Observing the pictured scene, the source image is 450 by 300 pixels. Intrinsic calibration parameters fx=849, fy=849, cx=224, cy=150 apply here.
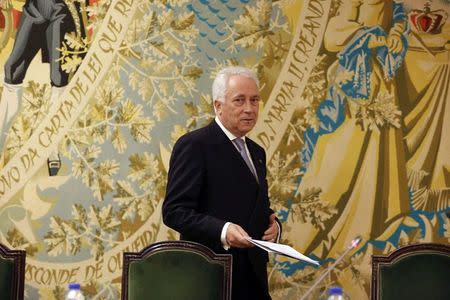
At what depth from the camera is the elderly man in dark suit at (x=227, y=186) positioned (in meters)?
3.28

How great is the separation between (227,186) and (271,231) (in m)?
0.27

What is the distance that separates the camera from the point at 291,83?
14.7 ft

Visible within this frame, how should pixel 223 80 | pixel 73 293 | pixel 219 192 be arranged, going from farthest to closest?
pixel 223 80, pixel 219 192, pixel 73 293

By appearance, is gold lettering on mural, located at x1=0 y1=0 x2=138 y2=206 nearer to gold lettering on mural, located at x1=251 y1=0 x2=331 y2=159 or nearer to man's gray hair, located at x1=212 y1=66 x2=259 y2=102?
gold lettering on mural, located at x1=251 y1=0 x2=331 y2=159

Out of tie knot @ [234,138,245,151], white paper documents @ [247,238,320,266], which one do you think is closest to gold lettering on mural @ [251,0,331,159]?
tie knot @ [234,138,245,151]

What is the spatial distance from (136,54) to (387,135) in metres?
1.40

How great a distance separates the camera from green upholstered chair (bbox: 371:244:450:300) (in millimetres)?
3107

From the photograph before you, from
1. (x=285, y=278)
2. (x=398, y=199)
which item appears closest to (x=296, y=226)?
(x=285, y=278)

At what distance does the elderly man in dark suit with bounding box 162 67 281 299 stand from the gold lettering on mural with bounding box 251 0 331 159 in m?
1.04

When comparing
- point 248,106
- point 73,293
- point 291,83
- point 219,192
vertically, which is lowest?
point 73,293

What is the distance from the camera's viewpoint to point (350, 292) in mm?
4516

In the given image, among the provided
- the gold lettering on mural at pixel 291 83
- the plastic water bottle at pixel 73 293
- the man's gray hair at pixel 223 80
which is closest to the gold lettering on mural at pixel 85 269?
the gold lettering on mural at pixel 291 83

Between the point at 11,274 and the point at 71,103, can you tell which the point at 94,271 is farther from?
the point at 11,274

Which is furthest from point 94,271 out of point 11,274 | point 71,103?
point 11,274
